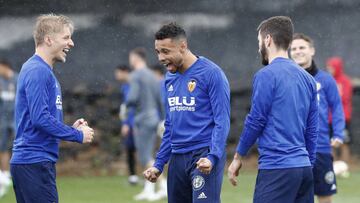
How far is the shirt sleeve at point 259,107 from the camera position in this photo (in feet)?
23.0

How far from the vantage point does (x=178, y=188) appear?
7.66m

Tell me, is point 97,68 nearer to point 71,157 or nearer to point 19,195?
point 71,157

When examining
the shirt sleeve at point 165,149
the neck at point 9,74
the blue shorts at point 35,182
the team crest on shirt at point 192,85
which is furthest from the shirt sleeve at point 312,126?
the neck at point 9,74

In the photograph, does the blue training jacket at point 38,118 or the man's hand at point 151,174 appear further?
the man's hand at point 151,174

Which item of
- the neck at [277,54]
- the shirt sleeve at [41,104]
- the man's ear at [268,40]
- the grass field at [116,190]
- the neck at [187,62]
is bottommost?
the grass field at [116,190]

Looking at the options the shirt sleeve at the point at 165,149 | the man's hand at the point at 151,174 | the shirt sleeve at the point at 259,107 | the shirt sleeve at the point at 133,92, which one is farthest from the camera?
the shirt sleeve at the point at 133,92

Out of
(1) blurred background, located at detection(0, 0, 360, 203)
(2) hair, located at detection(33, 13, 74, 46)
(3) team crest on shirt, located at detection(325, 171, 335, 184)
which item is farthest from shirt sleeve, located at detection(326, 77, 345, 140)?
(1) blurred background, located at detection(0, 0, 360, 203)

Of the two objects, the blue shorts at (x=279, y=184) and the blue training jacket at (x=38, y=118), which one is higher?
the blue training jacket at (x=38, y=118)

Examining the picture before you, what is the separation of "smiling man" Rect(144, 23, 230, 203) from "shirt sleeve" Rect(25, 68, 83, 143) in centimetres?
90

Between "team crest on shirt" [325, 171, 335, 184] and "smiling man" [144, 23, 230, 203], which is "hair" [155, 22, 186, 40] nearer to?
"smiling man" [144, 23, 230, 203]

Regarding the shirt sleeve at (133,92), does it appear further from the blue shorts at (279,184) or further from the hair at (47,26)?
the blue shorts at (279,184)

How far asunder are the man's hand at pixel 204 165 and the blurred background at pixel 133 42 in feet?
36.9

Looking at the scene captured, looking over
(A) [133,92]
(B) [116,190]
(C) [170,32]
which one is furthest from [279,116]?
(B) [116,190]

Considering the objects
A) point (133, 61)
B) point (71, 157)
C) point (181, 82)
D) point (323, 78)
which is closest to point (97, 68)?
point (71, 157)
